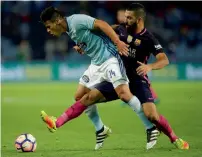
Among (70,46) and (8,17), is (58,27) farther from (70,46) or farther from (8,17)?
(8,17)

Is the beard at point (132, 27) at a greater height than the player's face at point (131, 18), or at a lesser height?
lesser

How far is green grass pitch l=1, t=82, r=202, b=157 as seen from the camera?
7.23m

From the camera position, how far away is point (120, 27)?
25.1ft

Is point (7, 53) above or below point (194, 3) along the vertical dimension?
below

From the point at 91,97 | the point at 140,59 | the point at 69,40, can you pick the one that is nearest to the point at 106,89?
the point at 91,97

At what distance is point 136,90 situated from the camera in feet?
24.4

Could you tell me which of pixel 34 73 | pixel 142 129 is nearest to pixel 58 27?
pixel 142 129

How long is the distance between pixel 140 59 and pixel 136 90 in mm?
434

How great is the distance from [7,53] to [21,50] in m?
1.34

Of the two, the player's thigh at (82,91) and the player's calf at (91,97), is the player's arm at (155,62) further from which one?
the player's thigh at (82,91)

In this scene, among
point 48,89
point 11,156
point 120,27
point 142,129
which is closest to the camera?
point 11,156

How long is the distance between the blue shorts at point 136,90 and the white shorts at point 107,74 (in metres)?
0.10

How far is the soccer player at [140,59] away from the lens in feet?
23.6

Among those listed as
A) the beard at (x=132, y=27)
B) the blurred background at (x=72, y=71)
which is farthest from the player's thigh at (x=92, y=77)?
the blurred background at (x=72, y=71)
